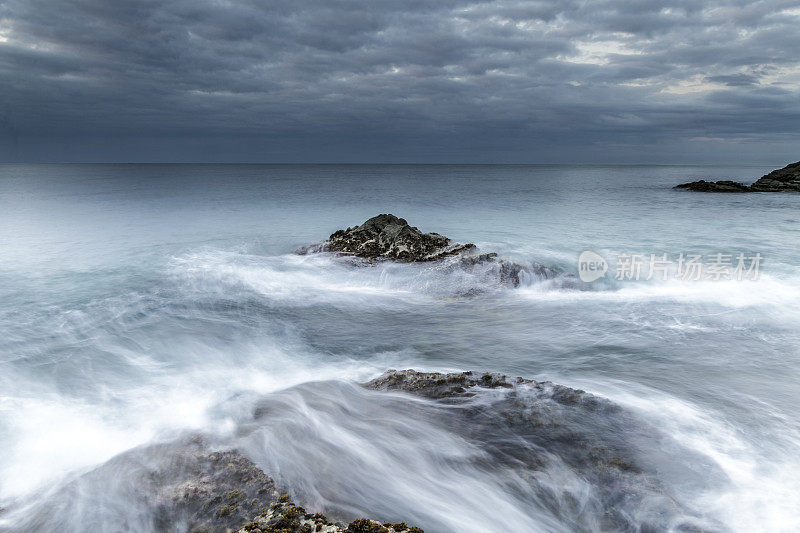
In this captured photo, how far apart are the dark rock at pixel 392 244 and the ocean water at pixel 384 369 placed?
827 millimetres

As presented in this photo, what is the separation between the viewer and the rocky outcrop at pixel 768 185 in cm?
4725

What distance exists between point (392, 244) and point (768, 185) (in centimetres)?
5257

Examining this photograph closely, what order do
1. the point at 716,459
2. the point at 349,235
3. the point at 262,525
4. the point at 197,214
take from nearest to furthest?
the point at 262,525 < the point at 716,459 < the point at 349,235 < the point at 197,214

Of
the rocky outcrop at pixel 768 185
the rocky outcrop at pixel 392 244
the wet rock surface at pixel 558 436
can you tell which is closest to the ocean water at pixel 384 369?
the wet rock surface at pixel 558 436

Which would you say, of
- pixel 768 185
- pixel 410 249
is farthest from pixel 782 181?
pixel 410 249

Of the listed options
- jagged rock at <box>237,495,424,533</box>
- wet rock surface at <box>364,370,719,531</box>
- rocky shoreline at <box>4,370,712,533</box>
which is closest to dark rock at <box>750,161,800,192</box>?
wet rock surface at <box>364,370,719,531</box>

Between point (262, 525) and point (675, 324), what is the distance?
332 inches

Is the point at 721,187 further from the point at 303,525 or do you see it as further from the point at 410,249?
the point at 303,525

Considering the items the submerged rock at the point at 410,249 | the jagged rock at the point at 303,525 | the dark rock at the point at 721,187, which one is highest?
the dark rock at the point at 721,187

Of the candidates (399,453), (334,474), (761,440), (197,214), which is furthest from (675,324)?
(197,214)

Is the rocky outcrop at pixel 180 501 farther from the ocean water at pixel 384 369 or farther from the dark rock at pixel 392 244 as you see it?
the dark rock at pixel 392 244

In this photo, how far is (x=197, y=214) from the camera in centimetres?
3017

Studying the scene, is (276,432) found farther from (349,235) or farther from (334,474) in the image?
(349,235)

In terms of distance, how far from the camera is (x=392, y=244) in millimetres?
14266
